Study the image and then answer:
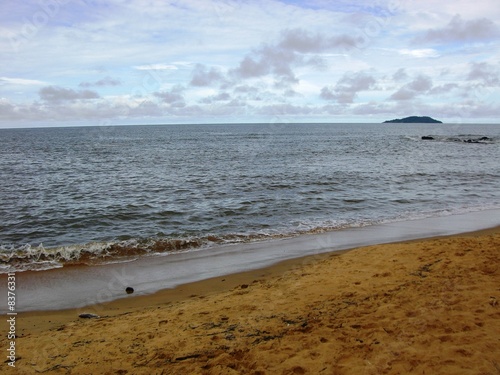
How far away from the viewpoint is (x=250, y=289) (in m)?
8.38

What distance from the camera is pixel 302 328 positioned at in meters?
5.88

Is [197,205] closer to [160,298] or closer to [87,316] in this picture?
→ [160,298]

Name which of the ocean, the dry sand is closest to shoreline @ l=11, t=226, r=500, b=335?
the dry sand

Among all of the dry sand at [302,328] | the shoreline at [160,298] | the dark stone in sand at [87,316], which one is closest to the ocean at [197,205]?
the shoreline at [160,298]

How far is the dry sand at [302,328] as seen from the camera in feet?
16.1

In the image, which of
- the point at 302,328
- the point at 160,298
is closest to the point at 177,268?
the point at 160,298

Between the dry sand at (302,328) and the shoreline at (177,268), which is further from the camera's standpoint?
the shoreline at (177,268)

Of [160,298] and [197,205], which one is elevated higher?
[197,205]

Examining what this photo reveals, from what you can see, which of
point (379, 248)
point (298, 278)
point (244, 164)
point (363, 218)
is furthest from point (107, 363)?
point (244, 164)

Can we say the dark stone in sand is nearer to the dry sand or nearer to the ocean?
the dry sand

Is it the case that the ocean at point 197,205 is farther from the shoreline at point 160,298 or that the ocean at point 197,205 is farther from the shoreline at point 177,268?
the shoreline at point 160,298

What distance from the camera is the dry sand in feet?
16.1

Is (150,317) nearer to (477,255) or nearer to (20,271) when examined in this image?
(20,271)

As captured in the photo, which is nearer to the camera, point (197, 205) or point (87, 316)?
point (87, 316)
